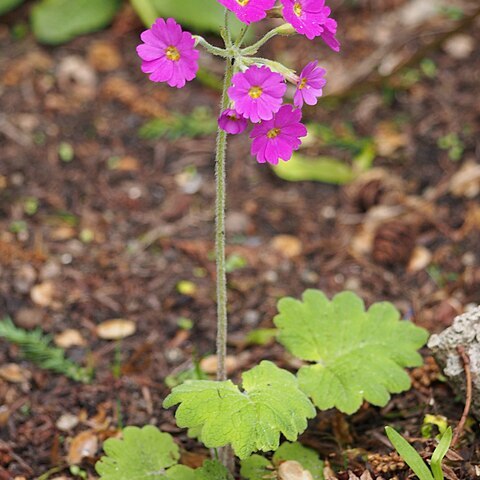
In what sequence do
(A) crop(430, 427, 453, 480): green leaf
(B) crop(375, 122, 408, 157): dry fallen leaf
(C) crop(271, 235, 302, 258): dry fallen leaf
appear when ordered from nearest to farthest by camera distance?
(A) crop(430, 427, 453, 480): green leaf → (C) crop(271, 235, 302, 258): dry fallen leaf → (B) crop(375, 122, 408, 157): dry fallen leaf

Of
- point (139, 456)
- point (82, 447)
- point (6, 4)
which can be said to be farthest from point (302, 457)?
point (6, 4)

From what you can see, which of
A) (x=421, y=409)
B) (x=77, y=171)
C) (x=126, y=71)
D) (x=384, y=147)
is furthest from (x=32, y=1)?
(x=421, y=409)

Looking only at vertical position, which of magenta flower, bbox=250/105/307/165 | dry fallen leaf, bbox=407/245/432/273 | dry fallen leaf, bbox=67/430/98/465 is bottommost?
dry fallen leaf, bbox=67/430/98/465

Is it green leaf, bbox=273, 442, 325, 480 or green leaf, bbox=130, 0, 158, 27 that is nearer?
green leaf, bbox=273, 442, 325, 480

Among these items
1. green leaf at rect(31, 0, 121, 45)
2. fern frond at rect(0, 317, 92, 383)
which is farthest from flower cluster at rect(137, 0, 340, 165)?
green leaf at rect(31, 0, 121, 45)

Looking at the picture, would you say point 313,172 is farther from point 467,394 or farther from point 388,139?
point 467,394

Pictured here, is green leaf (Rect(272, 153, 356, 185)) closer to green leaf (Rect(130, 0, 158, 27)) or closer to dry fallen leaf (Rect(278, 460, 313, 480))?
green leaf (Rect(130, 0, 158, 27))

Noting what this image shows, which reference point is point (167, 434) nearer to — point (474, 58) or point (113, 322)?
point (113, 322)
